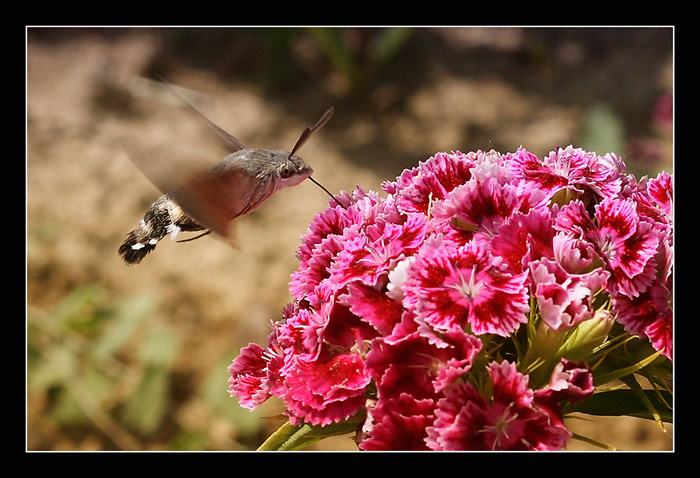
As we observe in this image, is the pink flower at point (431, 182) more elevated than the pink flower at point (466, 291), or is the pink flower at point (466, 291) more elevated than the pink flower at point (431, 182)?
the pink flower at point (431, 182)

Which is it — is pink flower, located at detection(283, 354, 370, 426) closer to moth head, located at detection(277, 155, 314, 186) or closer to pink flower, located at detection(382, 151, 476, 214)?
pink flower, located at detection(382, 151, 476, 214)

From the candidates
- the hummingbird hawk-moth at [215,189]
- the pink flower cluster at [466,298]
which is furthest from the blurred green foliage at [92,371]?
the pink flower cluster at [466,298]

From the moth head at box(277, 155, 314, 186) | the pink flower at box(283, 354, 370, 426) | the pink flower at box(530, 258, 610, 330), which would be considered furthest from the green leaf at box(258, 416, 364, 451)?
the moth head at box(277, 155, 314, 186)

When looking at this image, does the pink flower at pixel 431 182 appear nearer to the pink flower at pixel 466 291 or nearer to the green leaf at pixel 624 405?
the pink flower at pixel 466 291

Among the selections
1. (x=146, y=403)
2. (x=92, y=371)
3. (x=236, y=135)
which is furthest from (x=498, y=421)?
(x=236, y=135)

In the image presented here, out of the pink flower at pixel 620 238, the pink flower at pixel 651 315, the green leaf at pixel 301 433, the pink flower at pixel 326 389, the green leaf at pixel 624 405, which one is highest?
the pink flower at pixel 620 238

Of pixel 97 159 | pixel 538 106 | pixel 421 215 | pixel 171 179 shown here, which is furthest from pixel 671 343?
pixel 97 159
